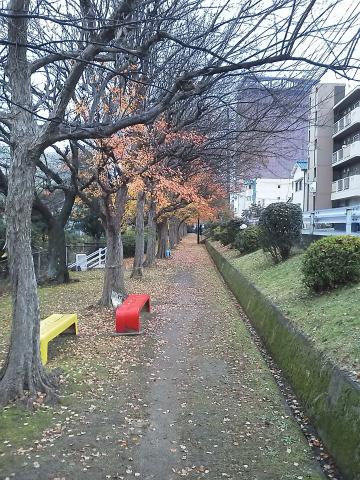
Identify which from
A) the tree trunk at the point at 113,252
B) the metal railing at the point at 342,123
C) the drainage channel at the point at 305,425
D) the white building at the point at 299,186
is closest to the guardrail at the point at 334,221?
the drainage channel at the point at 305,425

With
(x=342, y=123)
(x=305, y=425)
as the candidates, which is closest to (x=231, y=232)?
(x=342, y=123)

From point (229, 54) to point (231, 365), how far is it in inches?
198

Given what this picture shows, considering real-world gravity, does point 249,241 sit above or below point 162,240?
above

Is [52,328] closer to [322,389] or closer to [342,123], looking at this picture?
[322,389]

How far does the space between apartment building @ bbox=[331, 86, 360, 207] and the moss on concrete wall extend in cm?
2520

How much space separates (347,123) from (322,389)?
31328 mm

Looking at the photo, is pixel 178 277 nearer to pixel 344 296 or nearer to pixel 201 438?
pixel 344 296

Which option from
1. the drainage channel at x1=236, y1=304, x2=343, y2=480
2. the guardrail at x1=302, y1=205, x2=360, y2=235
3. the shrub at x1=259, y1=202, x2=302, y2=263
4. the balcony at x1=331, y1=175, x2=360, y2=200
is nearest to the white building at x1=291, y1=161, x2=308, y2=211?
the balcony at x1=331, y1=175, x2=360, y2=200

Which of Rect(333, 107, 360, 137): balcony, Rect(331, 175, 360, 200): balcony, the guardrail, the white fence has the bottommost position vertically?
the white fence

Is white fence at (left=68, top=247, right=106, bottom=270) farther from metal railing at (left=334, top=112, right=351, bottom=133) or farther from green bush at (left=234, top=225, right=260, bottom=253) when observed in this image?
metal railing at (left=334, top=112, right=351, bottom=133)

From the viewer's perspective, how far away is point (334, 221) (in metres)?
15.1

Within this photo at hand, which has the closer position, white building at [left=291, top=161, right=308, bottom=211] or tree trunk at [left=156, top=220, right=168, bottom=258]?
tree trunk at [left=156, top=220, right=168, bottom=258]

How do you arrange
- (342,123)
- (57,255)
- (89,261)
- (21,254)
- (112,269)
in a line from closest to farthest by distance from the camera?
(21,254), (112,269), (57,255), (89,261), (342,123)

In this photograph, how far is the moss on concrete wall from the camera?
14.4 ft
